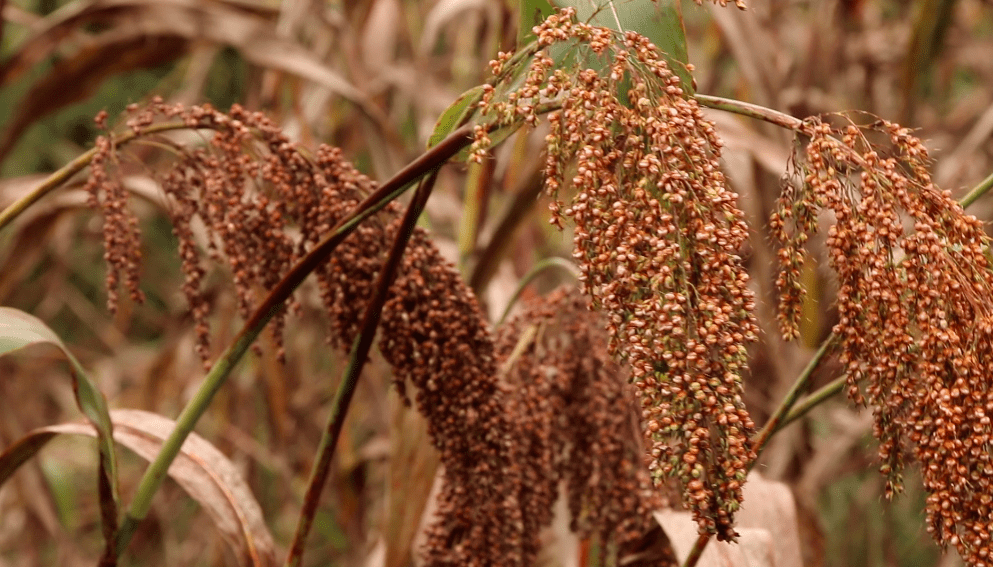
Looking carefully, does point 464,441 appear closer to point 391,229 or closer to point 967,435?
point 391,229

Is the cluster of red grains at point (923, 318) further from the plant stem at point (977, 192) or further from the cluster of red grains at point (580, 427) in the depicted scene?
the cluster of red grains at point (580, 427)

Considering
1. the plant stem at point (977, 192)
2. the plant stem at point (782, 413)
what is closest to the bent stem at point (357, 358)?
the plant stem at point (782, 413)

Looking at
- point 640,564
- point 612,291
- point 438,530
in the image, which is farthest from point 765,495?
point 612,291

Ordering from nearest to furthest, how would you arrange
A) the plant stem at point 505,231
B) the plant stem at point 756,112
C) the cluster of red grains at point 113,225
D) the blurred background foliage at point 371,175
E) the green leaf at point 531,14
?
the plant stem at point 756,112 → the green leaf at point 531,14 → the cluster of red grains at point 113,225 → the plant stem at point 505,231 → the blurred background foliage at point 371,175

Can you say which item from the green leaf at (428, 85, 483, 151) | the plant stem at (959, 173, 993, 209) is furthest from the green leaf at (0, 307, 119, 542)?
the plant stem at (959, 173, 993, 209)

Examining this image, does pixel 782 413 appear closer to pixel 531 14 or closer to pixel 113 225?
pixel 531 14

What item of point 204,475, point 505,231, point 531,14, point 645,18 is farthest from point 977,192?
point 204,475
